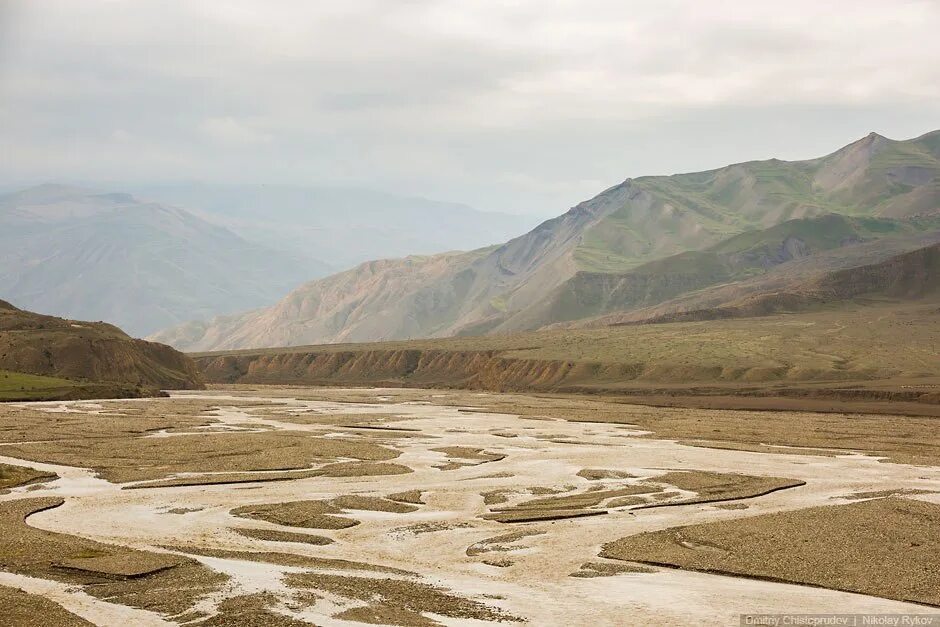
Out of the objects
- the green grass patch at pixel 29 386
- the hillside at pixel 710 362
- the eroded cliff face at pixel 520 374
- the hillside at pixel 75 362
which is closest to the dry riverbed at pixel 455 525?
the green grass patch at pixel 29 386

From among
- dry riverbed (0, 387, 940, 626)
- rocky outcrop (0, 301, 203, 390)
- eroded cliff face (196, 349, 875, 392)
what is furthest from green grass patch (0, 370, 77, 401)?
eroded cliff face (196, 349, 875, 392)

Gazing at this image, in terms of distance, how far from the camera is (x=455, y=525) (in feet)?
152

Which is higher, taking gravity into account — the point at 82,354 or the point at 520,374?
the point at 82,354

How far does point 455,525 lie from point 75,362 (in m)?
106

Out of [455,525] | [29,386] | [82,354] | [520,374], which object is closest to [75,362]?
[82,354]

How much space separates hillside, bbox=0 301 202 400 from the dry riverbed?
1318 inches

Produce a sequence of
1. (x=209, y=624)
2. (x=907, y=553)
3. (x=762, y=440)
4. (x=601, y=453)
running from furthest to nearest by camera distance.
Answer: (x=762, y=440) → (x=601, y=453) → (x=907, y=553) → (x=209, y=624)

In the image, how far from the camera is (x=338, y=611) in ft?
102

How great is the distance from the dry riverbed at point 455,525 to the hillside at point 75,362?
3349 centimetres

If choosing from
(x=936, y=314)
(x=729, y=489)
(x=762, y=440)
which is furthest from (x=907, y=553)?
(x=936, y=314)

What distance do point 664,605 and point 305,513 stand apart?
20947mm

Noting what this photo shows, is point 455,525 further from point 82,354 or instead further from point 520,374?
point 520,374

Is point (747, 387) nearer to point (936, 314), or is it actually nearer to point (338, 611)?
point (936, 314)

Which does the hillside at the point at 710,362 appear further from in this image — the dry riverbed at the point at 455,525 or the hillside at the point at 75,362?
the dry riverbed at the point at 455,525
